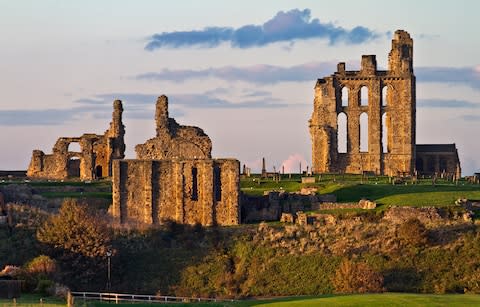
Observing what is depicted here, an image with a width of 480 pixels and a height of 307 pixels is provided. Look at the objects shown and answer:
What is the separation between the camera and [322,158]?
102 meters

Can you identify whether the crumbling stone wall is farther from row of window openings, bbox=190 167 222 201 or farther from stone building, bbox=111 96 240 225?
row of window openings, bbox=190 167 222 201

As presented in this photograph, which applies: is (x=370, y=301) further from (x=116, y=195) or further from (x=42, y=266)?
(x=116, y=195)

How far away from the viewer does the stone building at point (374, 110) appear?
103m

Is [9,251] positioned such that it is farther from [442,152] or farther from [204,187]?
[442,152]

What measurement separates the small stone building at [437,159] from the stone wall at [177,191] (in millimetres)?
31622

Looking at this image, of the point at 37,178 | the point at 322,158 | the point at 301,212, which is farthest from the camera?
the point at 322,158

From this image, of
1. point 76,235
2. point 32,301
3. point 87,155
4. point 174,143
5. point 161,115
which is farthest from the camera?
point 87,155

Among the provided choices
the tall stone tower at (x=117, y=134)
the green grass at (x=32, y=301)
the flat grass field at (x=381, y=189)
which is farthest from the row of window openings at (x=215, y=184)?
the tall stone tower at (x=117, y=134)

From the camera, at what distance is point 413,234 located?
66750 mm

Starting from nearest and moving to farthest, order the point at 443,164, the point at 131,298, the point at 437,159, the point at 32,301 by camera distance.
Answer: the point at 32,301
the point at 131,298
the point at 443,164
the point at 437,159

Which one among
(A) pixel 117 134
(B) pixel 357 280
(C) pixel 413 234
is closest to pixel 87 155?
(A) pixel 117 134

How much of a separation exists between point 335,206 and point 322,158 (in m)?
29.2

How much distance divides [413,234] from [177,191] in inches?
533

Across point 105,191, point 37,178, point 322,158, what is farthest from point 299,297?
point 322,158
